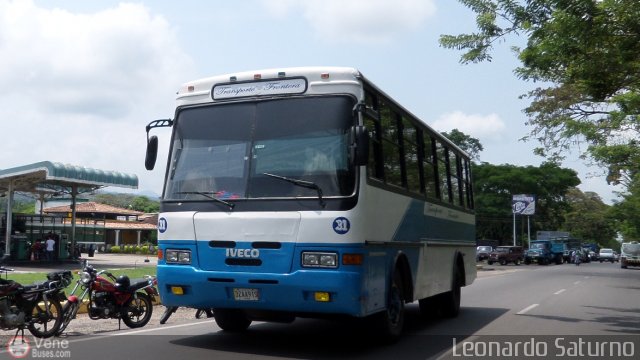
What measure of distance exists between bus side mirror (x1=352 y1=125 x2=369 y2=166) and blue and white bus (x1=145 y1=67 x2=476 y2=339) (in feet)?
0.04

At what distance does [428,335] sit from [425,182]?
2.34 metres

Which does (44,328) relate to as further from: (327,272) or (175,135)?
(327,272)

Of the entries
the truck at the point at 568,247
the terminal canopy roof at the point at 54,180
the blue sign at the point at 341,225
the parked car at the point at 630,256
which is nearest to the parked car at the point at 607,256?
the truck at the point at 568,247

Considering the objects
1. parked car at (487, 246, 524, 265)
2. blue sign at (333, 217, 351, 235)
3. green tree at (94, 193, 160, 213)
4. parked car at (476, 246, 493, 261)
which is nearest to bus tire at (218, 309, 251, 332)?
blue sign at (333, 217, 351, 235)

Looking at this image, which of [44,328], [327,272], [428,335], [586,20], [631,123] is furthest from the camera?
[631,123]

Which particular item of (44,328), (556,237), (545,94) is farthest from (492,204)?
(44,328)

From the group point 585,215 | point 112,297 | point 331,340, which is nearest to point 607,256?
point 585,215

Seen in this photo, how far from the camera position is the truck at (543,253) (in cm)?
Answer: 5622

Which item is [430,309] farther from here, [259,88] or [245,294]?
[259,88]

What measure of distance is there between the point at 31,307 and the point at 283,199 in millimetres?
4103

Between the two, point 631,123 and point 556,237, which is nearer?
point 631,123

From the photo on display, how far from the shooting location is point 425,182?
413 inches

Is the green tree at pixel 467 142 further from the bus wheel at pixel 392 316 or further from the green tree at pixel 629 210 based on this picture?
the bus wheel at pixel 392 316

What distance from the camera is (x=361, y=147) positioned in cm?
730
